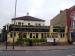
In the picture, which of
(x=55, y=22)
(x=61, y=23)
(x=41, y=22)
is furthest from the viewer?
(x=41, y=22)

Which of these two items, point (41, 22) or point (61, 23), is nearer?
point (61, 23)

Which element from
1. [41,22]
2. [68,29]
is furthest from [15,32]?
[41,22]

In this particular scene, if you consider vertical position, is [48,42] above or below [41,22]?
below

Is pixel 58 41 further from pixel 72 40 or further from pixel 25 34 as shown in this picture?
pixel 25 34

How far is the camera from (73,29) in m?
67.1

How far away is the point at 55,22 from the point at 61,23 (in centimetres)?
850

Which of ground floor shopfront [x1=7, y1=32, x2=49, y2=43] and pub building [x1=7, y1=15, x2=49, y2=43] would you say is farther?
pub building [x1=7, y1=15, x2=49, y2=43]

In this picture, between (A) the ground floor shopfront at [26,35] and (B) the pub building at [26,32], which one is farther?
(B) the pub building at [26,32]

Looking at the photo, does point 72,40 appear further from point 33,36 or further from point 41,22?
point 41,22

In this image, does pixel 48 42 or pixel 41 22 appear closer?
pixel 48 42

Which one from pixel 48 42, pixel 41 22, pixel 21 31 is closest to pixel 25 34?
pixel 21 31

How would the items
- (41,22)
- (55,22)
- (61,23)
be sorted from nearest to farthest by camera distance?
(61,23) < (55,22) < (41,22)

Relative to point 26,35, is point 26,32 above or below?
above

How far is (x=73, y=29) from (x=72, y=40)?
2.61 metres
